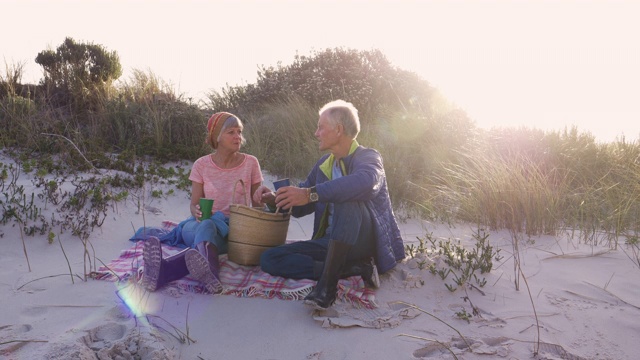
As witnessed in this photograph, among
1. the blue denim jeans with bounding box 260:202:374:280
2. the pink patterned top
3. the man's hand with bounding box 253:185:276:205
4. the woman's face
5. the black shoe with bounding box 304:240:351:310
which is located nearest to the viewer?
the black shoe with bounding box 304:240:351:310

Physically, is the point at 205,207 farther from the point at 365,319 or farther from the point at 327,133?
the point at 365,319

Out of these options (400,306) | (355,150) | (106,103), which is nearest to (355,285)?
(400,306)

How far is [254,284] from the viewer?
3.76 metres

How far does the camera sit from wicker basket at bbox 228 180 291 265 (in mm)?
3881

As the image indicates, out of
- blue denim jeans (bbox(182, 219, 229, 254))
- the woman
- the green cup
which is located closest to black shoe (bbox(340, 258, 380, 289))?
the woman

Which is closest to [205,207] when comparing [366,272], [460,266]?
[366,272]

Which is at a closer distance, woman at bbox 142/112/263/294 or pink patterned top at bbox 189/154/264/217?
woman at bbox 142/112/263/294

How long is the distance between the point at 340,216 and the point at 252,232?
0.84 m

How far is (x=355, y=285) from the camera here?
377cm

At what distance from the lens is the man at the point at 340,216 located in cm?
337

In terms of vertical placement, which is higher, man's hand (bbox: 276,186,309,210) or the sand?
man's hand (bbox: 276,186,309,210)

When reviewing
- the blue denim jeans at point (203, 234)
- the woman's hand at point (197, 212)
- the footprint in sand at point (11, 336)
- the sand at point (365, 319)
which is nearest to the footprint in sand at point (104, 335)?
the sand at point (365, 319)

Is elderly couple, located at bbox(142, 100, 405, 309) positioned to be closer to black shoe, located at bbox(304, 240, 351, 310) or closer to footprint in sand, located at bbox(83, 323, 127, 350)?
black shoe, located at bbox(304, 240, 351, 310)

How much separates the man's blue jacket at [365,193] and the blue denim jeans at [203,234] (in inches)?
25.3
